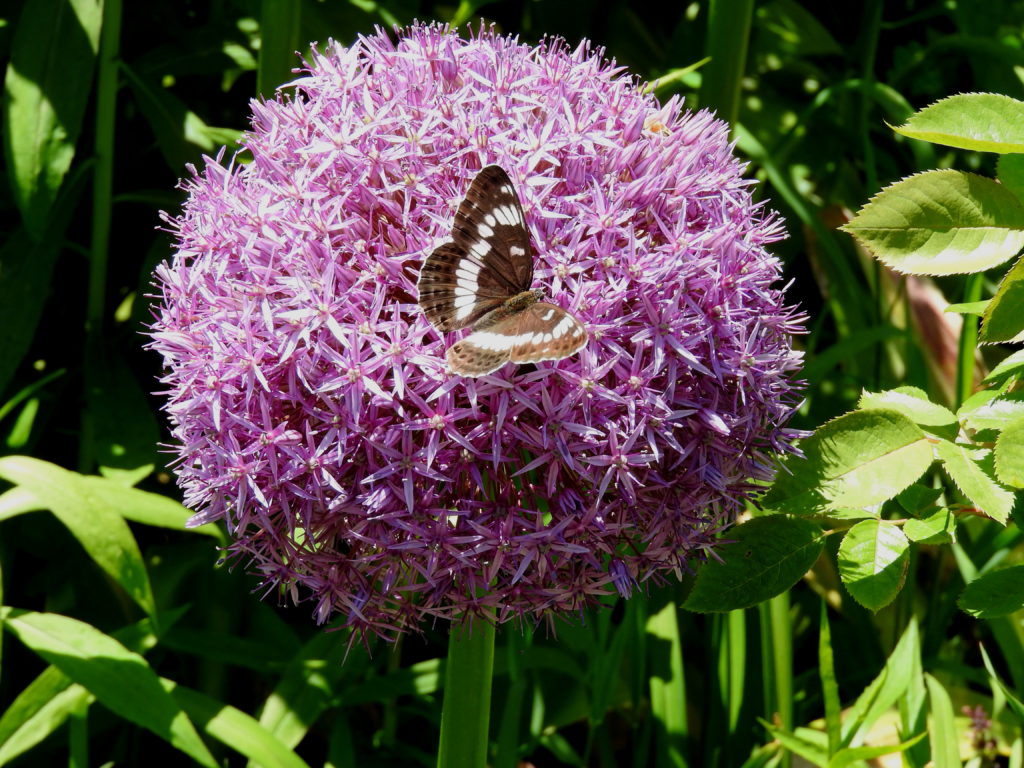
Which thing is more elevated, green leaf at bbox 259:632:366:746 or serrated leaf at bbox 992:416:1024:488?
serrated leaf at bbox 992:416:1024:488

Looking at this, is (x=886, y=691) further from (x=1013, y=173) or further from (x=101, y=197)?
(x=101, y=197)

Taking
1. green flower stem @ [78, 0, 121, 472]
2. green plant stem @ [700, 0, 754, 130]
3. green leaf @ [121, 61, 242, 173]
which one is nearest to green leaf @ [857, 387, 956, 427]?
green plant stem @ [700, 0, 754, 130]

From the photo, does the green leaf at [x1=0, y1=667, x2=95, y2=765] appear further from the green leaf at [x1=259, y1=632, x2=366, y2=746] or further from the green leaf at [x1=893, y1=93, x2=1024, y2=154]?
the green leaf at [x1=893, y1=93, x2=1024, y2=154]

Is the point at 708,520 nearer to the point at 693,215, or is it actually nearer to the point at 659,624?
the point at 693,215

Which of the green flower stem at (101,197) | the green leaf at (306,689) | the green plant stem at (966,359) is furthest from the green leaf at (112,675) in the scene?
the green plant stem at (966,359)

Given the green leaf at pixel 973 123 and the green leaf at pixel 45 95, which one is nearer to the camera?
the green leaf at pixel 973 123

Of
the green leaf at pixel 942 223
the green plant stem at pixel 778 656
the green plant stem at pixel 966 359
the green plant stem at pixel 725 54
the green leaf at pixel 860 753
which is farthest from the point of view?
the green plant stem at pixel 966 359

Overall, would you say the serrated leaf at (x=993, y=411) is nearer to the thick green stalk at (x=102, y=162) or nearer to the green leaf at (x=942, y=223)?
the green leaf at (x=942, y=223)
